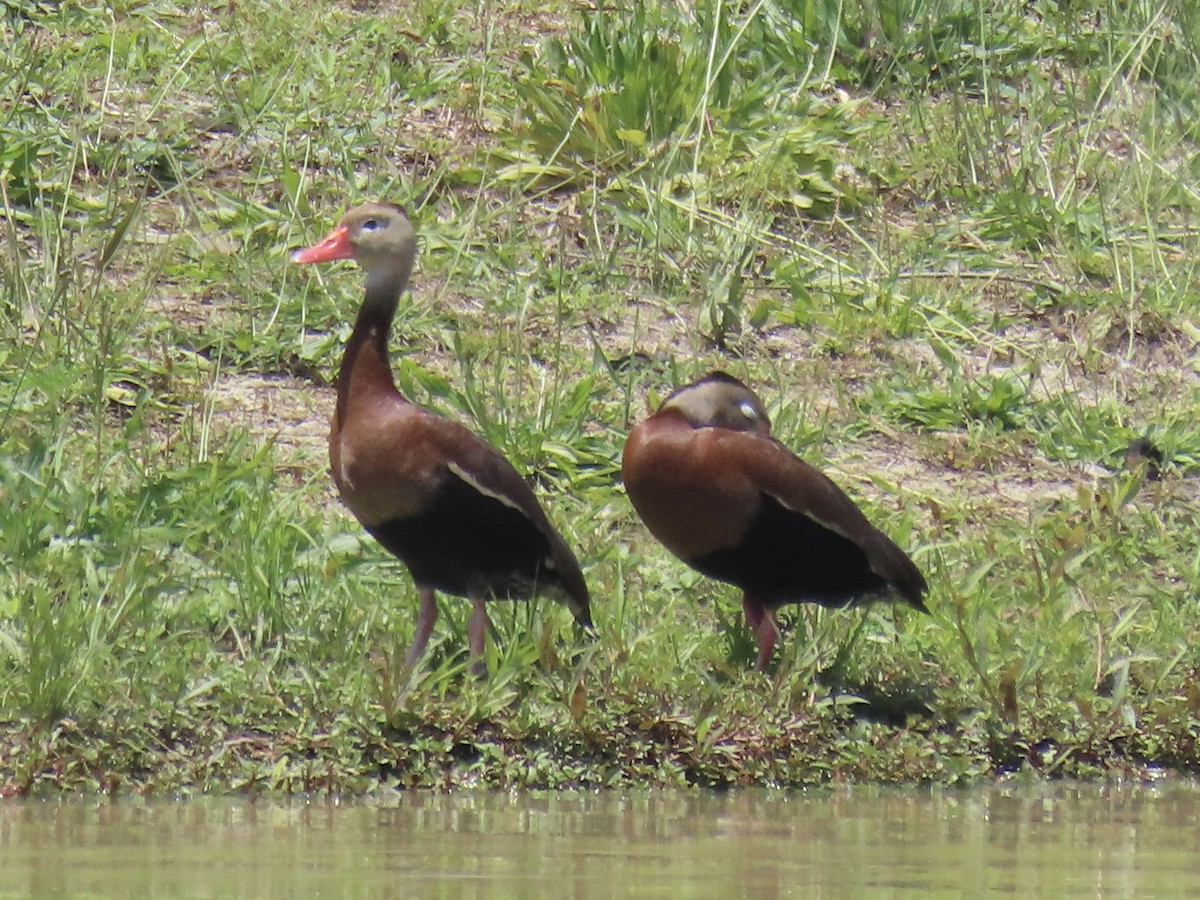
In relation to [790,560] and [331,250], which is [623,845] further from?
[331,250]

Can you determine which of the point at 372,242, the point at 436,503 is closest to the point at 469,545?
the point at 436,503

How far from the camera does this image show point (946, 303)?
838 centimetres

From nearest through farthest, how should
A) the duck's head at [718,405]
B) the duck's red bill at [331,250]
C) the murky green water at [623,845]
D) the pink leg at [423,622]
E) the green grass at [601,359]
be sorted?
the murky green water at [623,845] → the green grass at [601,359] → the pink leg at [423,622] → the duck's head at [718,405] → the duck's red bill at [331,250]

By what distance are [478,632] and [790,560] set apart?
851 mm

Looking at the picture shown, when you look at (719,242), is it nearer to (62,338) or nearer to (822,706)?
(62,338)

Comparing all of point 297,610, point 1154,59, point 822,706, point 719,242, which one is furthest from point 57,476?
point 1154,59

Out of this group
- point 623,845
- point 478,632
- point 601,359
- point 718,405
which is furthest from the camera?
point 601,359

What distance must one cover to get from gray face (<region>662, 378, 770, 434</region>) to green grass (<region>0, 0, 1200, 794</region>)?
21.4 inches

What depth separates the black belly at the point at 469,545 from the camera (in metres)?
5.77

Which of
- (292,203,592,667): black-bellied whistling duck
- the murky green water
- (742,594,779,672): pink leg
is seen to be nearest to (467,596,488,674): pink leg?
(292,203,592,667): black-bellied whistling duck

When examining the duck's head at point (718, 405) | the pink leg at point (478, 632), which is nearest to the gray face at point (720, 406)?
the duck's head at point (718, 405)

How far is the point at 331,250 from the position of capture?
622cm

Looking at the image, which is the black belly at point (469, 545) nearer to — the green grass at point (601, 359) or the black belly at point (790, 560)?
the green grass at point (601, 359)

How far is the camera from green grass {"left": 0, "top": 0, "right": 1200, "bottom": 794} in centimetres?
545
